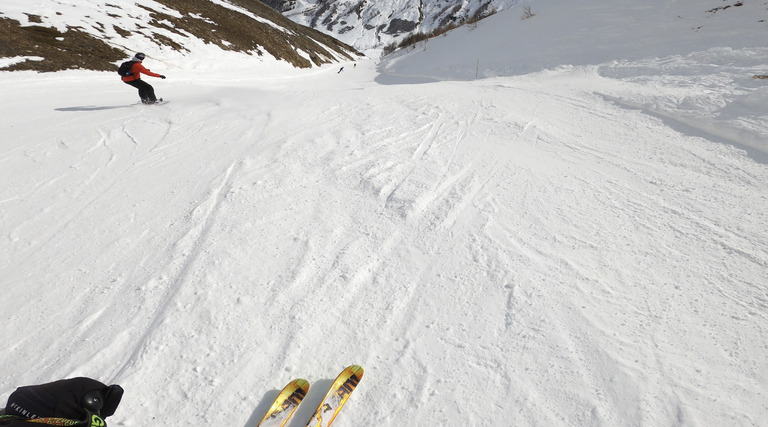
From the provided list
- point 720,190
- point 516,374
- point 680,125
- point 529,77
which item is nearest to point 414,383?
point 516,374

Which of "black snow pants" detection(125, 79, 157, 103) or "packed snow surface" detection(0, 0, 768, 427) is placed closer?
"packed snow surface" detection(0, 0, 768, 427)

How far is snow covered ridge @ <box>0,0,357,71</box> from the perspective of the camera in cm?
1325

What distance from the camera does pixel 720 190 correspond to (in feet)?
14.6

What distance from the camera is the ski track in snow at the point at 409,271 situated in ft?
8.70

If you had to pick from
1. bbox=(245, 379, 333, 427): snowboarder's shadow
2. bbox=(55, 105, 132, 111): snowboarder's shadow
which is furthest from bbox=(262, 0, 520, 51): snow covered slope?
bbox=(245, 379, 333, 427): snowboarder's shadow

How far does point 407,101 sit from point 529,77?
424cm

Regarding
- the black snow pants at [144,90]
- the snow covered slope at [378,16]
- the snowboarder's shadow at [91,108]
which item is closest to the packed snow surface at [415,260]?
the snowboarder's shadow at [91,108]

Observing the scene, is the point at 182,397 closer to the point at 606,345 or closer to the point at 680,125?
the point at 606,345

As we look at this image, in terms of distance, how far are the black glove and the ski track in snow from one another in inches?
14.9

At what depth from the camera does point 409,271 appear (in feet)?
12.0

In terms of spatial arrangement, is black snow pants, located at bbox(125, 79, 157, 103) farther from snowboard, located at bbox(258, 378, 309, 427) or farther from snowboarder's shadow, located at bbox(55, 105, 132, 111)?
snowboard, located at bbox(258, 378, 309, 427)

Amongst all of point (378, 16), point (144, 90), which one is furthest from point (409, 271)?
point (378, 16)

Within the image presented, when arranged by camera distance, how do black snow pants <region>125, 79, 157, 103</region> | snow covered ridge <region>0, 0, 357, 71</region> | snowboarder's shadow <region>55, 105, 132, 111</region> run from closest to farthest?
1. snowboarder's shadow <region>55, 105, 132, 111</region>
2. black snow pants <region>125, 79, 157, 103</region>
3. snow covered ridge <region>0, 0, 357, 71</region>

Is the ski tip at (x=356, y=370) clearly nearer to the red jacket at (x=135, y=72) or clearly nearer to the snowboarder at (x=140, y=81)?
the snowboarder at (x=140, y=81)
